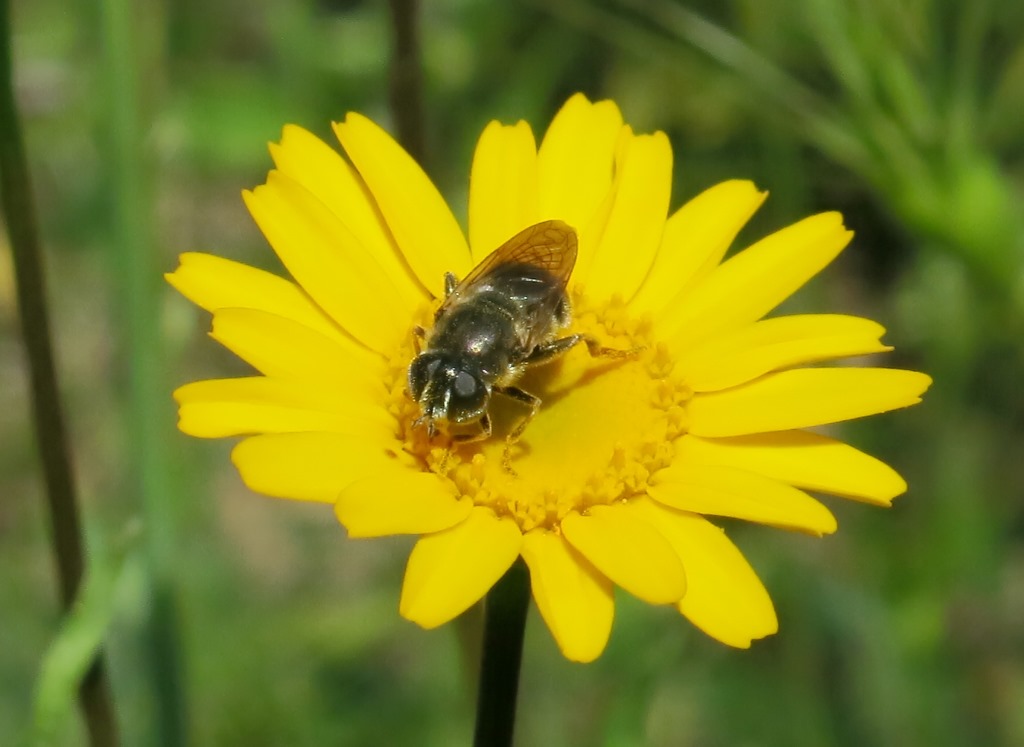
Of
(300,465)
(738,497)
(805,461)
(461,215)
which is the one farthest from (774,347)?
(461,215)

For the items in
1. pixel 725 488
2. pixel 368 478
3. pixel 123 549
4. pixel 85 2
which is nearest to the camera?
pixel 368 478

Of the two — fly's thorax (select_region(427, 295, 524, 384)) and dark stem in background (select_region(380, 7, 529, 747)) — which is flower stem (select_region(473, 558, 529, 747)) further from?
fly's thorax (select_region(427, 295, 524, 384))

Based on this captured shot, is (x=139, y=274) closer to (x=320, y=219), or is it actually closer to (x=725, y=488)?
(x=320, y=219)

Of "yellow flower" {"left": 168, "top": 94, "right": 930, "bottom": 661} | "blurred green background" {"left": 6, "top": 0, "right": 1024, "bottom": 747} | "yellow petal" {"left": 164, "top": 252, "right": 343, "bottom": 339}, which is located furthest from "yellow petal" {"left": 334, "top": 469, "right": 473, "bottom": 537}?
"blurred green background" {"left": 6, "top": 0, "right": 1024, "bottom": 747}

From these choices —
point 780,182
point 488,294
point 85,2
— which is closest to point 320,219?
point 488,294

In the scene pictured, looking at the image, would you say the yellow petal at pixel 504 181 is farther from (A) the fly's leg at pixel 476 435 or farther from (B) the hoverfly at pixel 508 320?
(A) the fly's leg at pixel 476 435

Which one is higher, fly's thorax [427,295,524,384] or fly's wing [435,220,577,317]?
fly's wing [435,220,577,317]
